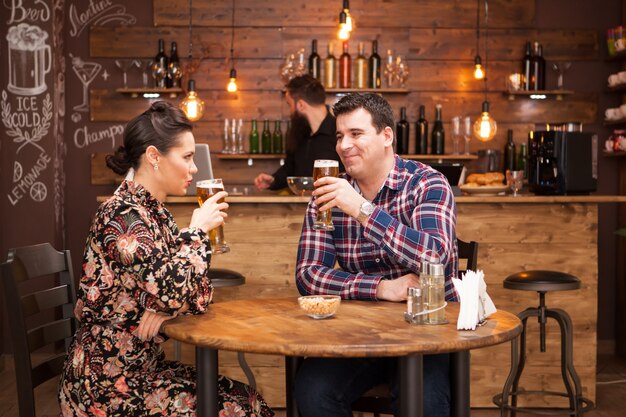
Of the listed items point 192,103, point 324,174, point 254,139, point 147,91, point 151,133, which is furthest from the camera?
point 254,139

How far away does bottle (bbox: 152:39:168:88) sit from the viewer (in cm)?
590

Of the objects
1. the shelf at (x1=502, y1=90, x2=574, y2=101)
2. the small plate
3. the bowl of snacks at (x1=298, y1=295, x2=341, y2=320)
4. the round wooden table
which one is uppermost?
Result: the shelf at (x1=502, y1=90, x2=574, y2=101)

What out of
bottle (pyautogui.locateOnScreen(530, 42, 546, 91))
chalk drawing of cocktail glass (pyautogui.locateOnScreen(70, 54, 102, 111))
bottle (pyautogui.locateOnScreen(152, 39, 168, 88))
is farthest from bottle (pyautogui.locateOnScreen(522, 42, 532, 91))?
chalk drawing of cocktail glass (pyautogui.locateOnScreen(70, 54, 102, 111))

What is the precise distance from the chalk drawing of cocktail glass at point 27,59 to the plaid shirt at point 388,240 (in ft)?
11.0

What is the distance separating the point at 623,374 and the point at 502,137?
198 centimetres

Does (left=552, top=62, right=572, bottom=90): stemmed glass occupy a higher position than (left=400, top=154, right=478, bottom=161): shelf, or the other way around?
(left=552, top=62, right=572, bottom=90): stemmed glass

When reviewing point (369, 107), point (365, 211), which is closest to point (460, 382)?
point (365, 211)

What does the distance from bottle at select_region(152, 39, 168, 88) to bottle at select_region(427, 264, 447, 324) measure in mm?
4202

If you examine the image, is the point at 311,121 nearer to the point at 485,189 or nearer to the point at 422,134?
the point at 422,134

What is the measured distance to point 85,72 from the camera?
20.0ft

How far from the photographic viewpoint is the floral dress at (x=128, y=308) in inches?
83.5

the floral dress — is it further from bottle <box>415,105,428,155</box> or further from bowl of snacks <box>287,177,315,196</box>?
bottle <box>415,105,428,155</box>

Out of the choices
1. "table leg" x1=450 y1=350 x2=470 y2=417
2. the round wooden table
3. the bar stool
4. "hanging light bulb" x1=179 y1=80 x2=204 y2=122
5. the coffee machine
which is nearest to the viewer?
the round wooden table

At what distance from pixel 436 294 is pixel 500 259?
237 centimetres
